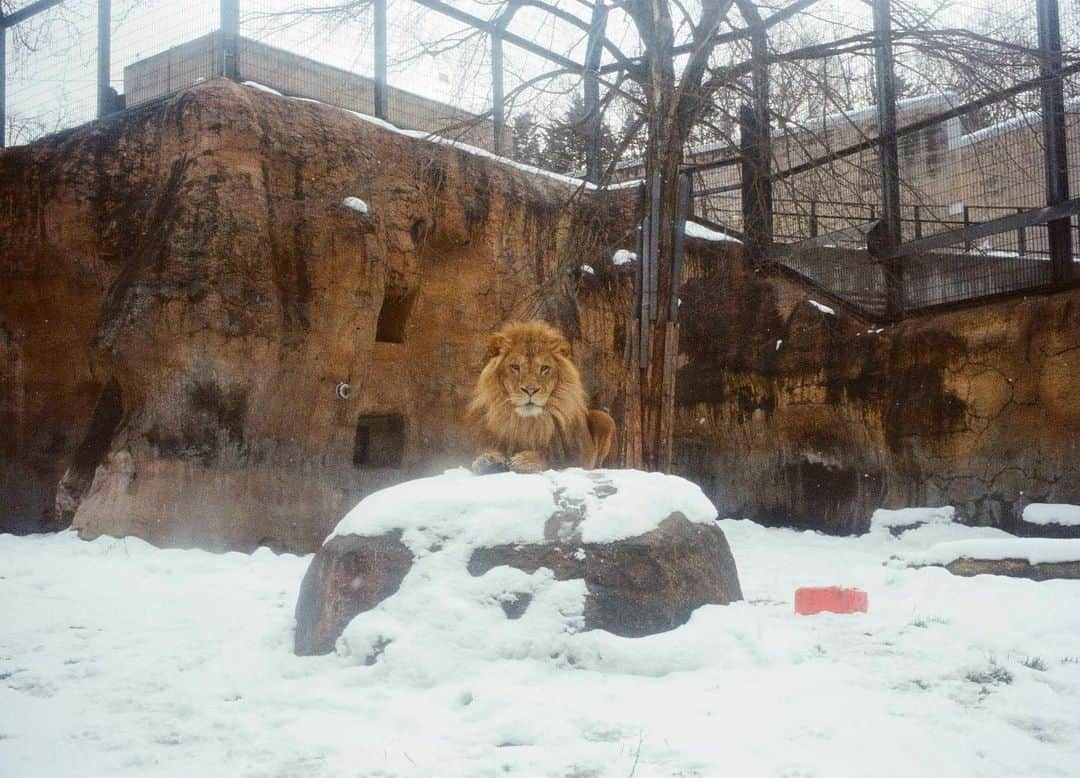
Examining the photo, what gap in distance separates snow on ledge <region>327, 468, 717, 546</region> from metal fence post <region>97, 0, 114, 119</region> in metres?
7.54

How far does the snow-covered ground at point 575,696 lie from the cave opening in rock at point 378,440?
5.77 metres

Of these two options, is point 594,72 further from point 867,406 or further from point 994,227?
point 867,406

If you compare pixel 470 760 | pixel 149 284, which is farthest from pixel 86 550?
pixel 470 760

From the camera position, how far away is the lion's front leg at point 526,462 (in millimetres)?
6391

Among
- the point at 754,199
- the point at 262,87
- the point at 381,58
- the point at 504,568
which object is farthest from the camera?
the point at 754,199

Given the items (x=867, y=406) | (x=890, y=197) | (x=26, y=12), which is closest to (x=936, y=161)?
(x=890, y=197)

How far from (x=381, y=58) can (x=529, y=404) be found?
593cm

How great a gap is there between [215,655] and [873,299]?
9325mm

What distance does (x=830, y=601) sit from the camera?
535 centimetres

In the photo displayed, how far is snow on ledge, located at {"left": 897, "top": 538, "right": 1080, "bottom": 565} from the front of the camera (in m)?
5.89

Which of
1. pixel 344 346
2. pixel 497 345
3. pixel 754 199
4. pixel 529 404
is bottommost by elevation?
pixel 529 404

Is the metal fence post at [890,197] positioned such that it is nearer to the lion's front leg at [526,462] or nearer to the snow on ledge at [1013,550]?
the snow on ledge at [1013,550]

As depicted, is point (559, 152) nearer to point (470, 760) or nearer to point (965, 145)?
point (965, 145)

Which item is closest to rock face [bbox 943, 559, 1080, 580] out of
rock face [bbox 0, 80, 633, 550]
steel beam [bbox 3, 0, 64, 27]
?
rock face [bbox 0, 80, 633, 550]
